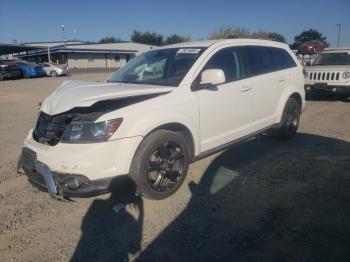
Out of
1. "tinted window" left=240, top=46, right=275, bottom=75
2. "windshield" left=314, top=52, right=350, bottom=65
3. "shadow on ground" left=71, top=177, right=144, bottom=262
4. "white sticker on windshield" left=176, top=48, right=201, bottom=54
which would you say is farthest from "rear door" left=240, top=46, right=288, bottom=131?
"windshield" left=314, top=52, right=350, bottom=65

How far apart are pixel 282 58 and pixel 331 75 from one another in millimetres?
5363

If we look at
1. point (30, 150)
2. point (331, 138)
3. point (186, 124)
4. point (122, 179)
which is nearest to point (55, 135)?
point (30, 150)

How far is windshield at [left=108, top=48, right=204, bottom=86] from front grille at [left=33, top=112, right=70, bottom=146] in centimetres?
136

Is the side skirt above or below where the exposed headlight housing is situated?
below

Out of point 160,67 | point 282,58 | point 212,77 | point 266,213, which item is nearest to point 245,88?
point 212,77

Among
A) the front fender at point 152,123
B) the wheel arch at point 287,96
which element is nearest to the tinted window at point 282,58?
the wheel arch at point 287,96

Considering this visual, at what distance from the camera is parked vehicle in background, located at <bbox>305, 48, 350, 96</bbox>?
10.1 meters

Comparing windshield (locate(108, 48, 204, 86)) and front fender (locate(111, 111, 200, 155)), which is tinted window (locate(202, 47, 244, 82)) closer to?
windshield (locate(108, 48, 204, 86))

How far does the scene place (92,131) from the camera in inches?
130

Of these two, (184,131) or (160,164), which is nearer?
(160,164)

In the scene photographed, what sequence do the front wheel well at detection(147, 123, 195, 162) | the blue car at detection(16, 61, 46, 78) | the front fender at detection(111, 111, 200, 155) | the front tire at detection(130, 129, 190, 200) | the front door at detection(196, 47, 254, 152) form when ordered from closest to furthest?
the front fender at detection(111, 111, 200, 155) < the front tire at detection(130, 129, 190, 200) < the front wheel well at detection(147, 123, 195, 162) < the front door at detection(196, 47, 254, 152) < the blue car at detection(16, 61, 46, 78)

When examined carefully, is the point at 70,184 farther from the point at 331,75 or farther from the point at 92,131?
the point at 331,75

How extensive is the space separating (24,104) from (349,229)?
37.5ft

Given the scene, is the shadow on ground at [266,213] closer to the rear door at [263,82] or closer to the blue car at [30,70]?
the rear door at [263,82]
